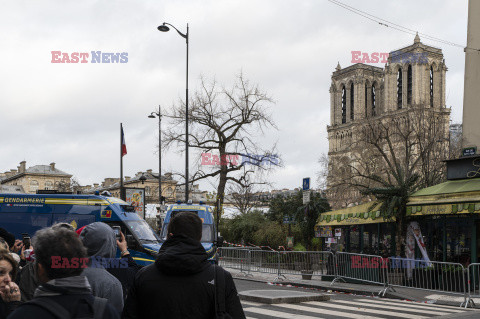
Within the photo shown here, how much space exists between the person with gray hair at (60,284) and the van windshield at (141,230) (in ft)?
47.4

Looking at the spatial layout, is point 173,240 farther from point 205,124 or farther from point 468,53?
point 205,124

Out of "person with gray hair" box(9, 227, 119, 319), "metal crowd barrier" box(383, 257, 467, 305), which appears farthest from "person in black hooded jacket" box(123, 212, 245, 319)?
"metal crowd barrier" box(383, 257, 467, 305)

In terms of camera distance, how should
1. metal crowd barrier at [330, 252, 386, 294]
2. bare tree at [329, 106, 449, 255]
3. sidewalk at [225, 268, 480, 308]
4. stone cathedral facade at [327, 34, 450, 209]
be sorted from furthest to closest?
stone cathedral facade at [327, 34, 450, 209] → bare tree at [329, 106, 449, 255] → metal crowd barrier at [330, 252, 386, 294] → sidewalk at [225, 268, 480, 308]

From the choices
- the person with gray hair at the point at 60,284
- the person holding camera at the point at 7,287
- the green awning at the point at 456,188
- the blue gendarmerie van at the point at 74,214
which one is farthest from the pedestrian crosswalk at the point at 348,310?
the person with gray hair at the point at 60,284

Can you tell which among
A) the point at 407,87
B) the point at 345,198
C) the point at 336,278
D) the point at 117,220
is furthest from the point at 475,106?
the point at 407,87

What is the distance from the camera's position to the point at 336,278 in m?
19.8

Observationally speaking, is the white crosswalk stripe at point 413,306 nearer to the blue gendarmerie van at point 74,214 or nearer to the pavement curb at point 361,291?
the pavement curb at point 361,291

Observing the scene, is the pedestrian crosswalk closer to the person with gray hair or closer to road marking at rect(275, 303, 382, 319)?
road marking at rect(275, 303, 382, 319)

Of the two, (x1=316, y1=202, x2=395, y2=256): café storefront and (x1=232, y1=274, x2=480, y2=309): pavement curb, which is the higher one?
(x1=316, y1=202, x2=395, y2=256): café storefront

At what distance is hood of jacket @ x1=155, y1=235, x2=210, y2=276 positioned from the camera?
12.2 ft

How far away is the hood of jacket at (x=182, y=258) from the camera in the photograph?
3.73 metres

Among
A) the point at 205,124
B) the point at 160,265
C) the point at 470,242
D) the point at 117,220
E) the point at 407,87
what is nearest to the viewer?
the point at 160,265

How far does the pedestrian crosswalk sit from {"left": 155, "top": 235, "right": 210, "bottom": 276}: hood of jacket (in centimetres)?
789

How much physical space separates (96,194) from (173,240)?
13.6 m
